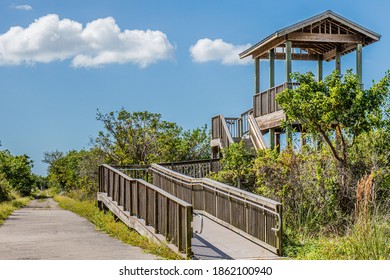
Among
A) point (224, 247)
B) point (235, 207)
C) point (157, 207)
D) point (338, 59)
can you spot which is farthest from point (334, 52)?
point (224, 247)

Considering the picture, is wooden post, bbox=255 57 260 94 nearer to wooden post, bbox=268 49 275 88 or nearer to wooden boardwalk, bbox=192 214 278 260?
wooden post, bbox=268 49 275 88

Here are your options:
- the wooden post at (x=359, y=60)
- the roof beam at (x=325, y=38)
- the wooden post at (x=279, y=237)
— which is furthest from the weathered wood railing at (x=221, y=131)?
the wooden post at (x=279, y=237)

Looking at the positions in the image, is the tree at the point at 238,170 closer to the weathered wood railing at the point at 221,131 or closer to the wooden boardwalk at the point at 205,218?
the wooden boardwalk at the point at 205,218

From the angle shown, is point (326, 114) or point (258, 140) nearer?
point (326, 114)

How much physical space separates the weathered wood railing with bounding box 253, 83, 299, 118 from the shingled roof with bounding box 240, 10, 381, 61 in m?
1.86

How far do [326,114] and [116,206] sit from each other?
254 inches

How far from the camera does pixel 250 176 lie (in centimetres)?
2045

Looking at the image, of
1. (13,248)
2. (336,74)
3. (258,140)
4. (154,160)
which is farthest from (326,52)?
(13,248)

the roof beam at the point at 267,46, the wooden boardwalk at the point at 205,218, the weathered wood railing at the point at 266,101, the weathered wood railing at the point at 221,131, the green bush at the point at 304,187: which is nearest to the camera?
the wooden boardwalk at the point at 205,218

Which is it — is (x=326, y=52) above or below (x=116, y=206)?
above

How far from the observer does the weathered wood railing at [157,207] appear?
11.6 metres

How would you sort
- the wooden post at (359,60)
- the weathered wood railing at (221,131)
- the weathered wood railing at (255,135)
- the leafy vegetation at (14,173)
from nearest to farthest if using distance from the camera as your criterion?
the weathered wood railing at (255,135)
the wooden post at (359,60)
the weathered wood railing at (221,131)
the leafy vegetation at (14,173)

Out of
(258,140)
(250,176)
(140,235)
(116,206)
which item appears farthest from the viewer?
(258,140)

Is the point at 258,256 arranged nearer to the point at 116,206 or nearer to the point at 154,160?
the point at 116,206
